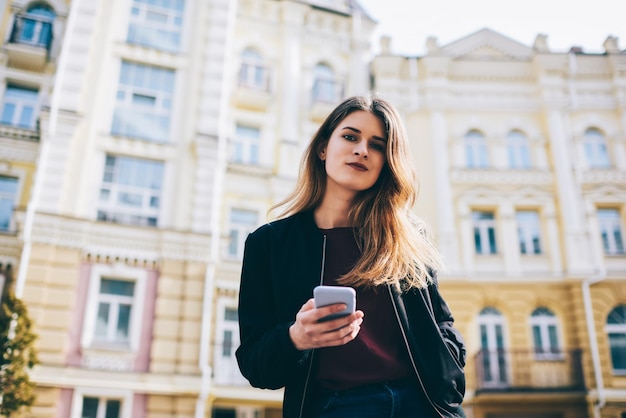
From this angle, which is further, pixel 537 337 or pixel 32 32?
pixel 537 337

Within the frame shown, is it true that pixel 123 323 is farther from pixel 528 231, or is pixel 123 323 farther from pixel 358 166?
pixel 528 231

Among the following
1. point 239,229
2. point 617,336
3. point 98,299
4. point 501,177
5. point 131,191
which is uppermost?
point 501,177

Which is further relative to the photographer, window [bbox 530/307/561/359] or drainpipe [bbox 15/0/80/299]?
window [bbox 530/307/561/359]

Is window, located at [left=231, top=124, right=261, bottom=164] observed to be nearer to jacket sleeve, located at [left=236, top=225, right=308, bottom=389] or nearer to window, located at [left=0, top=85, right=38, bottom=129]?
window, located at [left=0, top=85, right=38, bottom=129]

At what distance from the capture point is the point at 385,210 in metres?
2.24

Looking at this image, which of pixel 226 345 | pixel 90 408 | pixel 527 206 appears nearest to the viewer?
pixel 90 408

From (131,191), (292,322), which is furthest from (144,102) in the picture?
(292,322)

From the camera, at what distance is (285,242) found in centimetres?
219

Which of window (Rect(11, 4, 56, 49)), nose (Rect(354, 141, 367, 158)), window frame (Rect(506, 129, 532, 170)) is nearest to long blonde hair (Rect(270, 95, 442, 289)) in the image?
nose (Rect(354, 141, 367, 158))

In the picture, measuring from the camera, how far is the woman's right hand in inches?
63.4

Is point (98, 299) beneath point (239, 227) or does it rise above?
beneath

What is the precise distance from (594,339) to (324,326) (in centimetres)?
1513

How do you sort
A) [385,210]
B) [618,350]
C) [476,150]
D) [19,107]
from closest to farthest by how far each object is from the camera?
[385,210] < [19,107] < [618,350] < [476,150]

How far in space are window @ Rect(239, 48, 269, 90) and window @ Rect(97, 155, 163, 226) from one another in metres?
4.08
